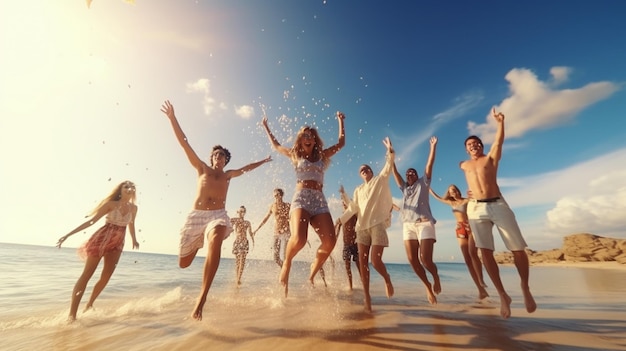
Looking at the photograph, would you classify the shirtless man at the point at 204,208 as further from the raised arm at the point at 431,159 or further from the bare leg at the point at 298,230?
the raised arm at the point at 431,159

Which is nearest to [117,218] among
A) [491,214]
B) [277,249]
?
[277,249]

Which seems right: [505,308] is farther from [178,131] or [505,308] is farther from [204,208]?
[178,131]

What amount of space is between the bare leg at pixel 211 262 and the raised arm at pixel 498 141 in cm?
500

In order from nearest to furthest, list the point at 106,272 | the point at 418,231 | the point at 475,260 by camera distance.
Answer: the point at 106,272, the point at 418,231, the point at 475,260

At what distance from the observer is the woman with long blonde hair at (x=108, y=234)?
5.29m

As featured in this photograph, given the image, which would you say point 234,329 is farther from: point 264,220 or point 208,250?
point 264,220

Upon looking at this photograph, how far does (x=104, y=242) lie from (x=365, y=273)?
5081 mm

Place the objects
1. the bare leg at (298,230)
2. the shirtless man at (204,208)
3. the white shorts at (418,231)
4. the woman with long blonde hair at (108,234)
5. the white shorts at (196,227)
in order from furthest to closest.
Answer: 1. the white shorts at (418,231)
2. the woman with long blonde hair at (108,234)
3. the white shorts at (196,227)
4. the shirtless man at (204,208)
5. the bare leg at (298,230)

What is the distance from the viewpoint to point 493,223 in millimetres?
5211

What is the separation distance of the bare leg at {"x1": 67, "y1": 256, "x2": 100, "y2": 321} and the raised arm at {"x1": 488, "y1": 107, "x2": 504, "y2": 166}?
24.5 ft

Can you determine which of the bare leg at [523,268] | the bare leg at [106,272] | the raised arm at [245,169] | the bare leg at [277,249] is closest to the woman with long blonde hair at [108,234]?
A: the bare leg at [106,272]

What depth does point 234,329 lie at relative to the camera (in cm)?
382

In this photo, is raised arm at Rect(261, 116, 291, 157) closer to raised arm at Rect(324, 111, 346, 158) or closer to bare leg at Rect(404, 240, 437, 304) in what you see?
raised arm at Rect(324, 111, 346, 158)

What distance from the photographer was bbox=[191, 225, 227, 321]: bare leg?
13.8ft
